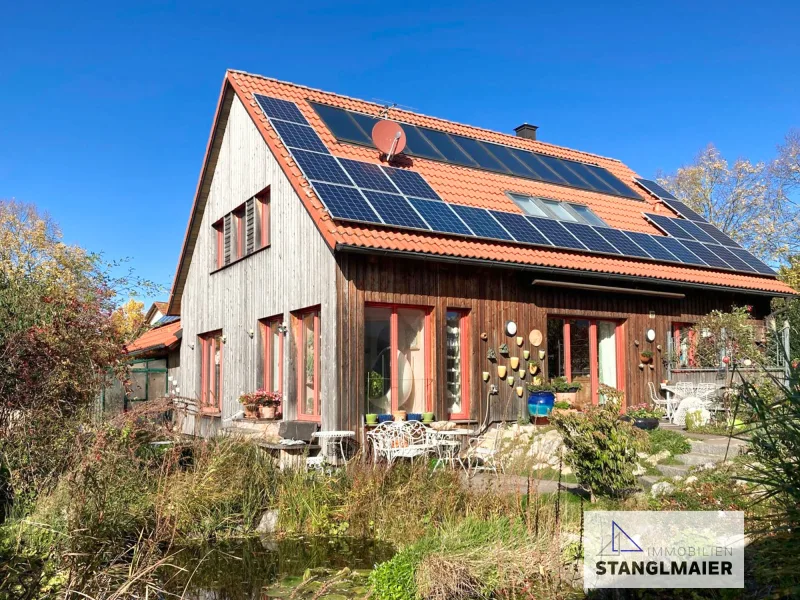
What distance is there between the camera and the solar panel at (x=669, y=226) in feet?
55.8

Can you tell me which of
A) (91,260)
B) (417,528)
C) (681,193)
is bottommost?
(417,528)

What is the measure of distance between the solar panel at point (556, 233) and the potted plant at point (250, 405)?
6469mm

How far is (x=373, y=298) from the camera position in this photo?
11.5 m

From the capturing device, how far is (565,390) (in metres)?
12.9

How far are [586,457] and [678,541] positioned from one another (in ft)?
6.48

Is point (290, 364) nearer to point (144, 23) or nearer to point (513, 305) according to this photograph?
point (513, 305)

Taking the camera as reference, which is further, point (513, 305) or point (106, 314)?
point (513, 305)

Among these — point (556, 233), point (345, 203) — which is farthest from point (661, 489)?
point (556, 233)

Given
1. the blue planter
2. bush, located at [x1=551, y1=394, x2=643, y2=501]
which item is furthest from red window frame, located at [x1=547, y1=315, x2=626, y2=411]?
bush, located at [x1=551, y1=394, x2=643, y2=501]

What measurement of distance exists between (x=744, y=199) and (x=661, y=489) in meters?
31.4

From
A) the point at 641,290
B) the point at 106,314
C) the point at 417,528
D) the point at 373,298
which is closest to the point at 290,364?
the point at 373,298

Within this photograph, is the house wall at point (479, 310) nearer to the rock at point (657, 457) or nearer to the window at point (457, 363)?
the window at point (457, 363)

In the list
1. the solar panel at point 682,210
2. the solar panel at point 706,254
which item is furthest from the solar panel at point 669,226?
the solar panel at point 682,210

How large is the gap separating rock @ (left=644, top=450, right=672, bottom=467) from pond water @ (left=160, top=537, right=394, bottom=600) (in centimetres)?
427
